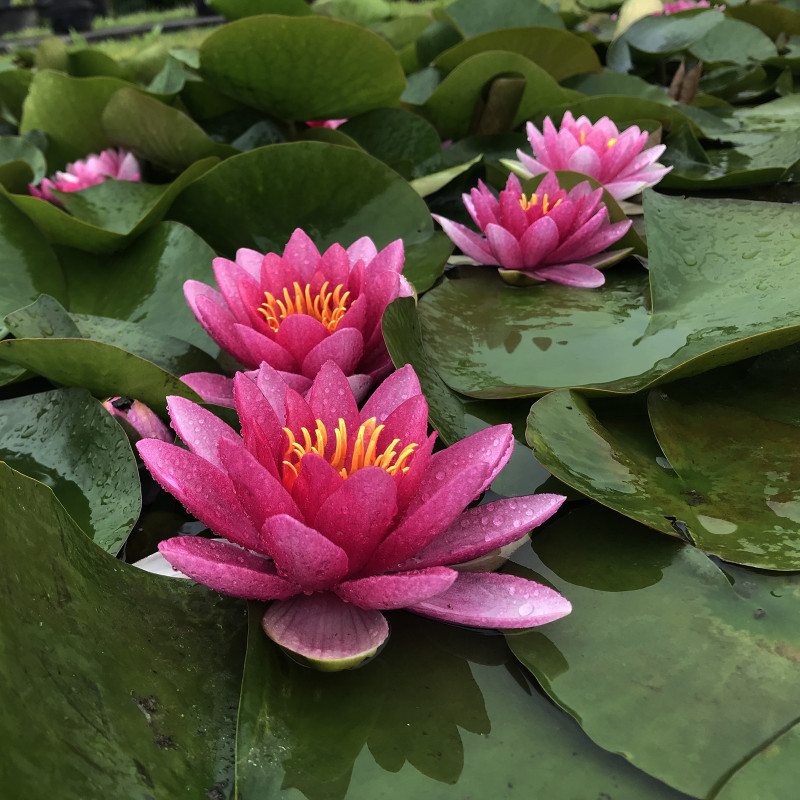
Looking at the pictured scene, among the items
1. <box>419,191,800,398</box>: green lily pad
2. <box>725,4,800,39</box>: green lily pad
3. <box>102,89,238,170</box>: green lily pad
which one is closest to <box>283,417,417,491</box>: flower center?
<box>419,191,800,398</box>: green lily pad

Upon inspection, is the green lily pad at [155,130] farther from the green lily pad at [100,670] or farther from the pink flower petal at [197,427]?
the green lily pad at [100,670]

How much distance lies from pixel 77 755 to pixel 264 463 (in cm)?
23

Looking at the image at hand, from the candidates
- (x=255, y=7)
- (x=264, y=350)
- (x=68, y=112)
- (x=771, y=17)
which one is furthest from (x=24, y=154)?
(x=771, y=17)

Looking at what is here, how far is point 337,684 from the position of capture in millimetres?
530

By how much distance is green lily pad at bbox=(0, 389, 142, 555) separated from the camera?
0.66 metres

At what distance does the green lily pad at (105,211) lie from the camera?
3.38 feet

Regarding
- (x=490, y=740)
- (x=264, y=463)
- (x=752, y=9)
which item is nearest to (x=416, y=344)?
(x=264, y=463)

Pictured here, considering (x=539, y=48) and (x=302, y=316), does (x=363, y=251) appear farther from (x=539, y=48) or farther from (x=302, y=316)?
(x=539, y=48)

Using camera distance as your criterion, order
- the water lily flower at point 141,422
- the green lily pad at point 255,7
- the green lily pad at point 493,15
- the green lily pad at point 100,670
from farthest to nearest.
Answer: the green lily pad at point 493,15, the green lily pad at point 255,7, the water lily flower at point 141,422, the green lily pad at point 100,670

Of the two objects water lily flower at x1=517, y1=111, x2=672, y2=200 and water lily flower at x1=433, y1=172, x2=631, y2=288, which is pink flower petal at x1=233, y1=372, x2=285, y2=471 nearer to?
water lily flower at x1=433, y1=172, x2=631, y2=288

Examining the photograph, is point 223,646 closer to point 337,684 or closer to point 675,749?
point 337,684

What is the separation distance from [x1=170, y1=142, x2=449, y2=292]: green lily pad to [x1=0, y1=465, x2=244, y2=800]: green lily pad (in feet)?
2.23

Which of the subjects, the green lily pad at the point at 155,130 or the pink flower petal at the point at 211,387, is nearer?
the pink flower petal at the point at 211,387

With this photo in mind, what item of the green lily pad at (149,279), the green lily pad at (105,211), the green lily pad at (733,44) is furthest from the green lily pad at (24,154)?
the green lily pad at (733,44)
